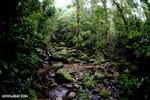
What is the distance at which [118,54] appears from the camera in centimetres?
1048

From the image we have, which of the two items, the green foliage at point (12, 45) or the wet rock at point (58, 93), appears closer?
the green foliage at point (12, 45)

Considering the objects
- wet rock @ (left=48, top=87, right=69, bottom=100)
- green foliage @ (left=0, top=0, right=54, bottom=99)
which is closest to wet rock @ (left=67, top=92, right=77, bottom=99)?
wet rock @ (left=48, top=87, right=69, bottom=100)

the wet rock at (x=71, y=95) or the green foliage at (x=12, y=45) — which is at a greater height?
the green foliage at (x=12, y=45)

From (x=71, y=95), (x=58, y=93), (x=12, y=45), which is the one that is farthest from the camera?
(x=58, y=93)

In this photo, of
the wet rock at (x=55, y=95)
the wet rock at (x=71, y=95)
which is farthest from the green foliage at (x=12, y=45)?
the wet rock at (x=71, y=95)

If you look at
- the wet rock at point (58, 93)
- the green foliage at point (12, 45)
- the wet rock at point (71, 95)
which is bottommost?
the wet rock at point (71, 95)

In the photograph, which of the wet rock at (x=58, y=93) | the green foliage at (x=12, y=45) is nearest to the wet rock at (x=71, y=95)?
the wet rock at (x=58, y=93)

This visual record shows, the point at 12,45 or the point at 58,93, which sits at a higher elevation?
the point at 12,45

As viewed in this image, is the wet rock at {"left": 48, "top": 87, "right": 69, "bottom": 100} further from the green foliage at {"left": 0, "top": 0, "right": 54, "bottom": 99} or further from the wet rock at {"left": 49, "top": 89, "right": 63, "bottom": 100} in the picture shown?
the green foliage at {"left": 0, "top": 0, "right": 54, "bottom": 99}

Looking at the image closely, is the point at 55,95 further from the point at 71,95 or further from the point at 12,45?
the point at 12,45

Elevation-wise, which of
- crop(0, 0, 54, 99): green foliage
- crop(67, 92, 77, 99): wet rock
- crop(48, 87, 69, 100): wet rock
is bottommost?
crop(67, 92, 77, 99): wet rock

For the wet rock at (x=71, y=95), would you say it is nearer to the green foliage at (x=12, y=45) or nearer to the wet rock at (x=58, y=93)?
the wet rock at (x=58, y=93)

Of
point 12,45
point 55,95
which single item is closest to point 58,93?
point 55,95

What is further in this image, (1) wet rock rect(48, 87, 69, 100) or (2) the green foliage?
(1) wet rock rect(48, 87, 69, 100)
